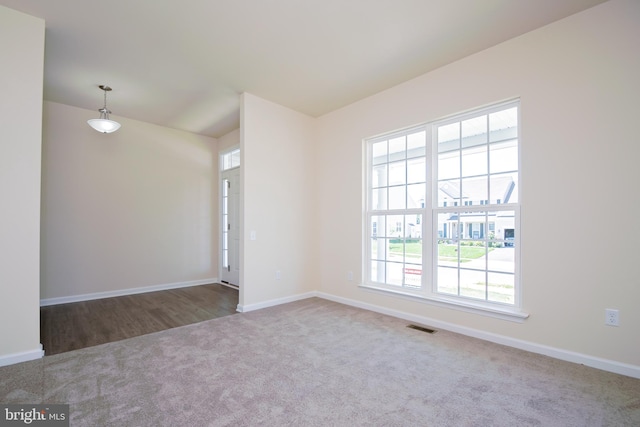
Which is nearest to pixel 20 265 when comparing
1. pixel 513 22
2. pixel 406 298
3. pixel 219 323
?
pixel 219 323

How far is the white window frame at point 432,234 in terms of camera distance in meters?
→ 2.81

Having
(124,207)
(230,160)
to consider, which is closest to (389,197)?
→ (230,160)

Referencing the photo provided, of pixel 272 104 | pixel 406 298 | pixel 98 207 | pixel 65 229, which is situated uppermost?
pixel 272 104

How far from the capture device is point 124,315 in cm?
376

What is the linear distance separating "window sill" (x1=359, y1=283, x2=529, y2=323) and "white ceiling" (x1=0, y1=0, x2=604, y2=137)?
261 cm

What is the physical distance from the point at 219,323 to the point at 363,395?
2.09 m

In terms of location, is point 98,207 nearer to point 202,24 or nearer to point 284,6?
point 202,24

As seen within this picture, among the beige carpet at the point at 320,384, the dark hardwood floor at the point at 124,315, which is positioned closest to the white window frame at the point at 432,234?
the beige carpet at the point at 320,384

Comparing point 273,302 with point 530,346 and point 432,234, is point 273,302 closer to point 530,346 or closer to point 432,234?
point 432,234

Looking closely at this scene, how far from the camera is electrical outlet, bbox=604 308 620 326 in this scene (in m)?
2.28

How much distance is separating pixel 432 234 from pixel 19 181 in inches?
158

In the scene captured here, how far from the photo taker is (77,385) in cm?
210

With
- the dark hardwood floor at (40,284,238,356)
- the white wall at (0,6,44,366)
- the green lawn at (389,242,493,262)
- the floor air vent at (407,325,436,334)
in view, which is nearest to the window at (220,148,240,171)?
the dark hardwood floor at (40,284,238,356)

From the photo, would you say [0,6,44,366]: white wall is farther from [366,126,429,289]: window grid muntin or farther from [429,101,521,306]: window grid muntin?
[429,101,521,306]: window grid muntin
